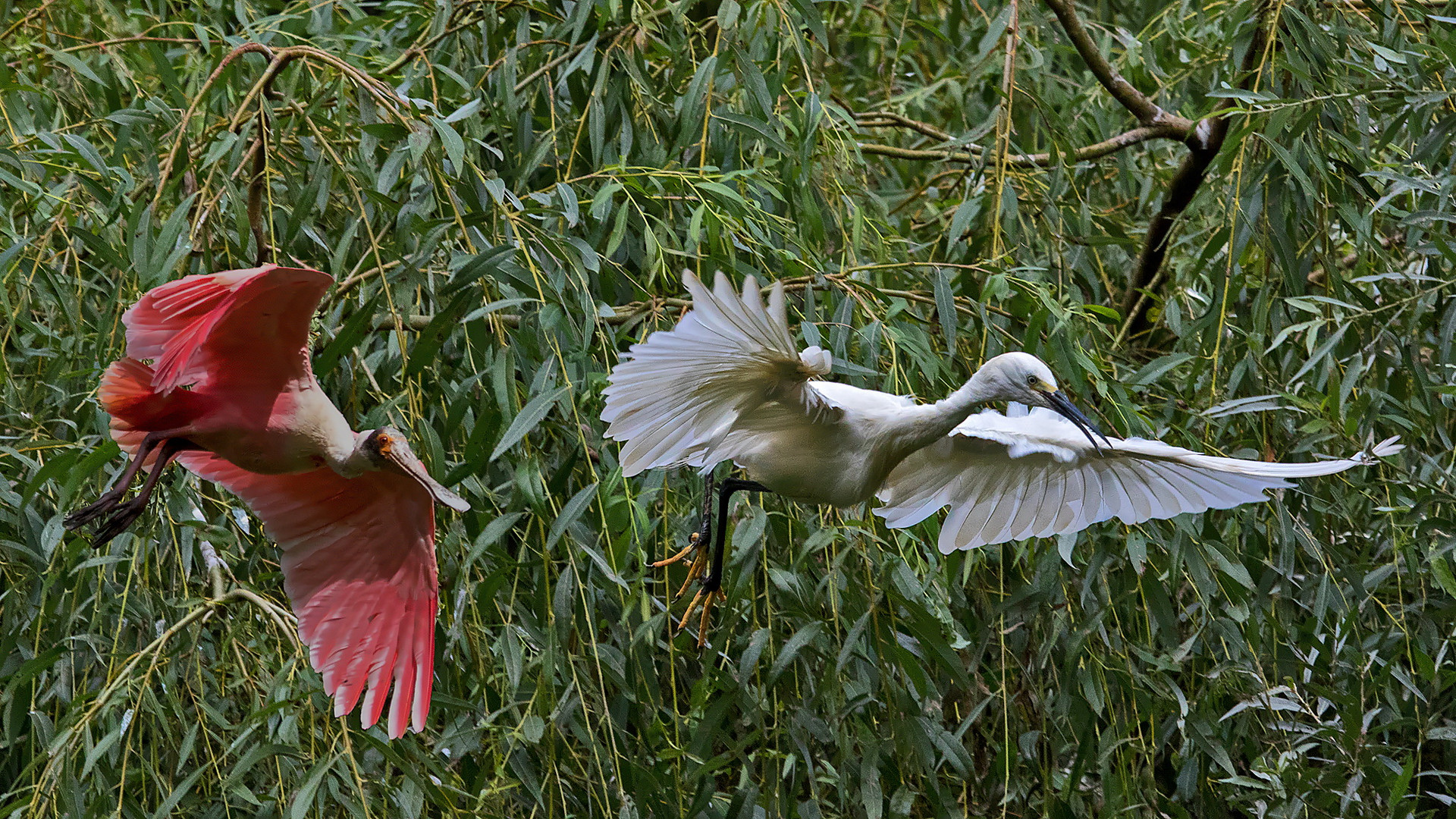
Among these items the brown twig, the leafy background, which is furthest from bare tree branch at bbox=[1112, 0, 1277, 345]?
the brown twig

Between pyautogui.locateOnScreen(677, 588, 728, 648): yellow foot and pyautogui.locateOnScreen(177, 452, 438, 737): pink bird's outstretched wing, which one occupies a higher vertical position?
pyautogui.locateOnScreen(177, 452, 438, 737): pink bird's outstretched wing

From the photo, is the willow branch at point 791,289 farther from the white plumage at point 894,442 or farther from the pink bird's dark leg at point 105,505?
the pink bird's dark leg at point 105,505

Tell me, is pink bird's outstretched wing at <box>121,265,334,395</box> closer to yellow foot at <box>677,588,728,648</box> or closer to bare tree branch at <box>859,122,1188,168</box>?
yellow foot at <box>677,588,728,648</box>

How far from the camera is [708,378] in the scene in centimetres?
172

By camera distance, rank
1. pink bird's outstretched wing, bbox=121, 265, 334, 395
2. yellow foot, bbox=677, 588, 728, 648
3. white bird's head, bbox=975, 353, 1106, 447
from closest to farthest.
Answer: pink bird's outstretched wing, bbox=121, 265, 334, 395 < white bird's head, bbox=975, 353, 1106, 447 < yellow foot, bbox=677, 588, 728, 648

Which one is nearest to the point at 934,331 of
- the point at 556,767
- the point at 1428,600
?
the point at 1428,600

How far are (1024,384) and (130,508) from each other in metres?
1.04

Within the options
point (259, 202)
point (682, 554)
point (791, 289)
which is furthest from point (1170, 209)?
point (259, 202)

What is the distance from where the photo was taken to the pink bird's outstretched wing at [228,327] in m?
1.57

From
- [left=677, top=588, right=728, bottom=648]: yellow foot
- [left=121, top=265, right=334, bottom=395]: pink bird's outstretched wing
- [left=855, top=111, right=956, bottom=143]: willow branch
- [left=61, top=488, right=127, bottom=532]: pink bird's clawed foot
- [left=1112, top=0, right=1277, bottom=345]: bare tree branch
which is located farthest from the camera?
[left=855, top=111, right=956, bottom=143]: willow branch

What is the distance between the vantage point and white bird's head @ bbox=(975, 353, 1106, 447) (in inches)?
70.4

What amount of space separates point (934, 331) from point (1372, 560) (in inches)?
27.8

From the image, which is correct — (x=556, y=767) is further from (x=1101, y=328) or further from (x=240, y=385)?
(x=1101, y=328)

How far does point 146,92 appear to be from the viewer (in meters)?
2.52
